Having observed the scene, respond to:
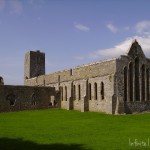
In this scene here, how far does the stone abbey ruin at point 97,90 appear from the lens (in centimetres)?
3559

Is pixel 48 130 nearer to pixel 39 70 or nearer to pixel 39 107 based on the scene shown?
pixel 39 107

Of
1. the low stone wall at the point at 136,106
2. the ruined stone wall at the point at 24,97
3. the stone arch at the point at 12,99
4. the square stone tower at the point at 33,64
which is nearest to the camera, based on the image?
the low stone wall at the point at 136,106

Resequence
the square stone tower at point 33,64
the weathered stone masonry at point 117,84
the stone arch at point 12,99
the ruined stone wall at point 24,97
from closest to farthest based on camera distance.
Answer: the weathered stone masonry at point 117,84
the ruined stone wall at point 24,97
the stone arch at point 12,99
the square stone tower at point 33,64

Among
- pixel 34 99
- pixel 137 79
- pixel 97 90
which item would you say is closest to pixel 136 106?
pixel 137 79

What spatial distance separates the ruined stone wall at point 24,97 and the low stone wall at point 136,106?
1504cm

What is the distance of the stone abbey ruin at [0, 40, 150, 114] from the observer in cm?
3559

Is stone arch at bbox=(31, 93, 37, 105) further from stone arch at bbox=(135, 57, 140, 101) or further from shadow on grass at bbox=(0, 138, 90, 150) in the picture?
shadow on grass at bbox=(0, 138, 90, 150)

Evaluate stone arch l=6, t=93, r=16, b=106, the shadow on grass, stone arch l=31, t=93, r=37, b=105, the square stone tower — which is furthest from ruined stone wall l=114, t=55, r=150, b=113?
the square stone tower

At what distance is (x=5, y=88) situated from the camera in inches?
1670

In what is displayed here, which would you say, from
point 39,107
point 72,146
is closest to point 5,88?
point 39,107

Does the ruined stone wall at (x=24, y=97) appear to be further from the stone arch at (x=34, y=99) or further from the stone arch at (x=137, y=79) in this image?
the stone arch at (x=137, y=79)

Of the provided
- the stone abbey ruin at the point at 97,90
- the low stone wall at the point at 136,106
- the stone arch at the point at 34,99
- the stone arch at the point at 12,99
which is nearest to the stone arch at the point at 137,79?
the stone abbey ruin at the point at 97,90

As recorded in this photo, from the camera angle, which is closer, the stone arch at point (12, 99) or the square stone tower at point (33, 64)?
the stone arch at point (12, 99)

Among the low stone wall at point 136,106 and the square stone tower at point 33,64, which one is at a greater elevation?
the square stone tower at point 33,64
